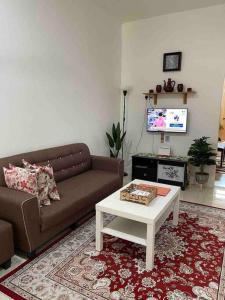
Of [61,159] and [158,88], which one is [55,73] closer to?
[61,159]

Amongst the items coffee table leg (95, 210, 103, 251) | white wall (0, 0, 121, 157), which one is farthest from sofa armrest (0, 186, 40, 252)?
white wall (0, 0, 121, 157)

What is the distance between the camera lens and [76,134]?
12.1ft

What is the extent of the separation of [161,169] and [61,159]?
73.3 inches

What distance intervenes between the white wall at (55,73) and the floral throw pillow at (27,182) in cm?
Answer: 45

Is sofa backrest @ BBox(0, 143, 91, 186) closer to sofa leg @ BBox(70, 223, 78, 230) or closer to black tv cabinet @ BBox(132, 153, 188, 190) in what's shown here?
sofa leg @ BBox(70, 223, 78, 230)

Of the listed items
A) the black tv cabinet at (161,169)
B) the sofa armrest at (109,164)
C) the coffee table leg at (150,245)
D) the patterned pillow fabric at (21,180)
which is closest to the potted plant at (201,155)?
the black tv cabinet at (161,169)

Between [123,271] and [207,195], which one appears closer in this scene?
[123,271]

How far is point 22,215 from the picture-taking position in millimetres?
1913

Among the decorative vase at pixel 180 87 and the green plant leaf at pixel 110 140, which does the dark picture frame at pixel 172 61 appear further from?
the green plant leaf at pixel 110 140

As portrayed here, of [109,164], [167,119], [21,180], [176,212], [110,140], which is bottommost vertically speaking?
[176,212]

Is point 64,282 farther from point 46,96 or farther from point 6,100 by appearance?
point 46,96

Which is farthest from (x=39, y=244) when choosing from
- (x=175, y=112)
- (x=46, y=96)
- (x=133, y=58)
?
(x=133, y=58)

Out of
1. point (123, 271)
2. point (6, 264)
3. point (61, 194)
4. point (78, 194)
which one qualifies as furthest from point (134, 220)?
point (6, 264)

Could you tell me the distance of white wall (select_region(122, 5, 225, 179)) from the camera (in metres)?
3.90
